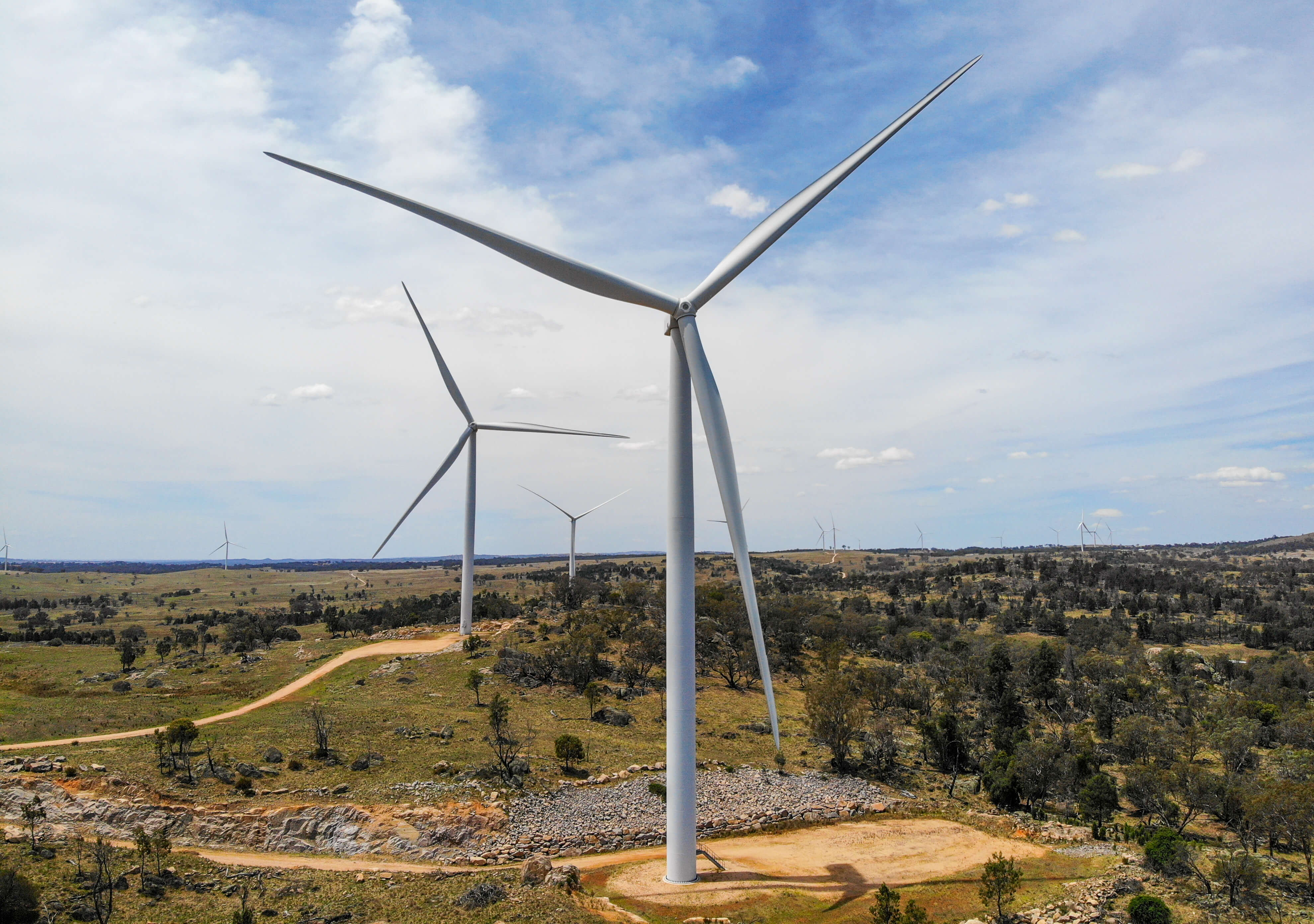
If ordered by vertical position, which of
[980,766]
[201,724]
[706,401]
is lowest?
[980,766]

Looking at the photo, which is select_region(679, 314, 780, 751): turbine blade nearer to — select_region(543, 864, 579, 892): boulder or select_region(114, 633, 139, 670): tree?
select_region(543, 864, 579, 892): boulder

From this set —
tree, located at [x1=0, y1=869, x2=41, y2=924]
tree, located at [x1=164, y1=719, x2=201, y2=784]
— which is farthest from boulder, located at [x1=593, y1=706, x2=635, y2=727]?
tree, located at [x1=0, y1=869, x2=41, y2=924]

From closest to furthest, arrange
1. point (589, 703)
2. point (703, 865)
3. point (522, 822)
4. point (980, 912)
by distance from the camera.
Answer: point (980, 912)
point (703, 865)
point (522, 822)
point (589, 703)

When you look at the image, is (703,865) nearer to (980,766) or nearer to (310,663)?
(980,766)

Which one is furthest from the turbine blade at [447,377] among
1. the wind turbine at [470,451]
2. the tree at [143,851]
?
the tree at [143,851]

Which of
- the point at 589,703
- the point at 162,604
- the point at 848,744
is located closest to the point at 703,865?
the point at 848,744

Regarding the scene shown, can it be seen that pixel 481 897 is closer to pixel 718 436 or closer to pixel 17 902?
pixel 17 902
